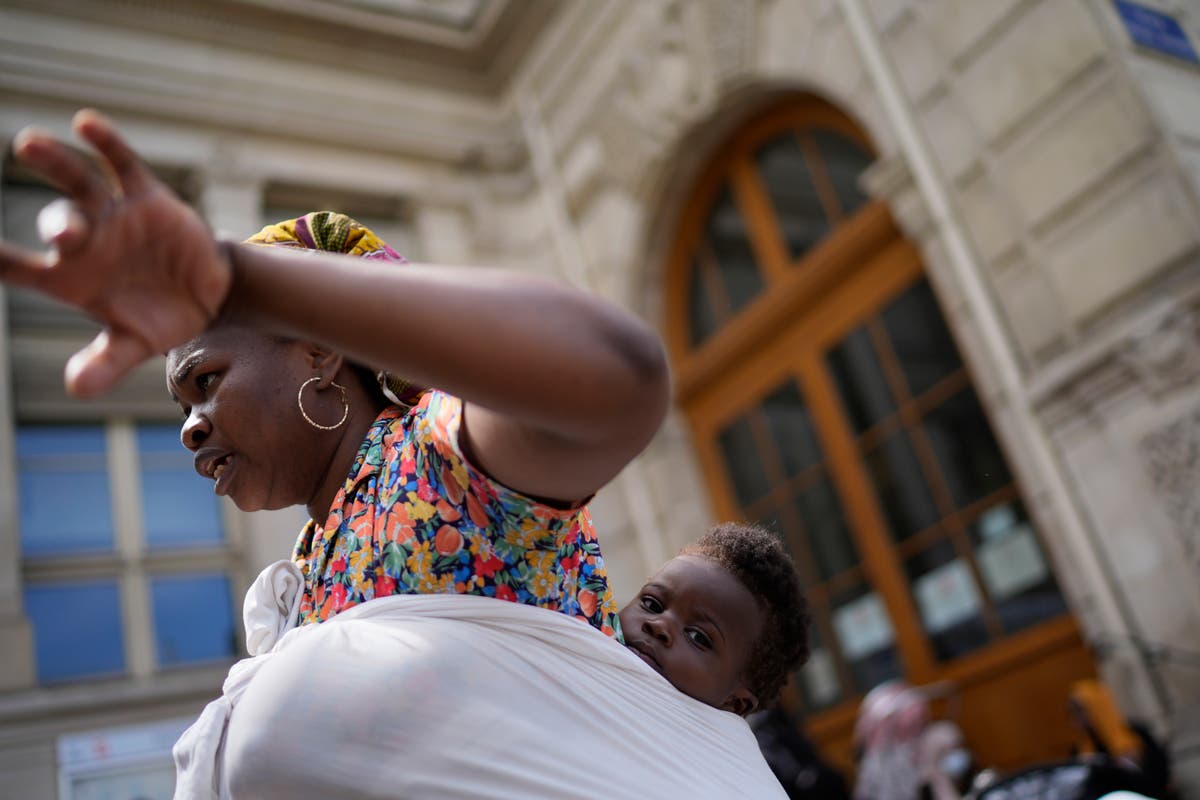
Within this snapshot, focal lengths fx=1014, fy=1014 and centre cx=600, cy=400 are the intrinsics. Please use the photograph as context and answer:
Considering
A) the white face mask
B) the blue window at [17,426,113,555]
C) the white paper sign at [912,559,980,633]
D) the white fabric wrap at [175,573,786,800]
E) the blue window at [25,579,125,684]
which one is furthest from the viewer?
the blue window at [17,426,113,555]

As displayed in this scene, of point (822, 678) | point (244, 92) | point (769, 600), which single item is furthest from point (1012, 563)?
point (244, 92)

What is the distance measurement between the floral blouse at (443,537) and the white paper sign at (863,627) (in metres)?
5.18

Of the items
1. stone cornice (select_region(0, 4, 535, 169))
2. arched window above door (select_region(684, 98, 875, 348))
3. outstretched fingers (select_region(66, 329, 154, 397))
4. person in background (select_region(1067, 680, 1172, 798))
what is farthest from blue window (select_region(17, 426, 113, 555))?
outstretched fingers (select_region(66, 329, 154, 397))

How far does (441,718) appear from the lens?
2.92 feet

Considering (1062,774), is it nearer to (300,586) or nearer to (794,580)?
(794,580)

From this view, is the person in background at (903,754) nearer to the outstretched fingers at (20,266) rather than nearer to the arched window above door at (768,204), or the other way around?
the arched window above door at (768,204)

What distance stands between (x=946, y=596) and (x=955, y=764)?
1131 millimetres

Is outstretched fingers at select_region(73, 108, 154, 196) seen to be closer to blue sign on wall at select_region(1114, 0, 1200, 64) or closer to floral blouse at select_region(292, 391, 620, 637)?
floral blouse at select_region(292, 391, 620, 637)

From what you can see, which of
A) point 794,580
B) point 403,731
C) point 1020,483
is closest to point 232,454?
point 403,731

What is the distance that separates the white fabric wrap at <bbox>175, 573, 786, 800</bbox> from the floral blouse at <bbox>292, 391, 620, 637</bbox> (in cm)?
4

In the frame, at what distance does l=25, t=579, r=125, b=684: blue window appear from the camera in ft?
19.0

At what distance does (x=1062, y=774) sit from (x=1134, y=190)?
107 inches

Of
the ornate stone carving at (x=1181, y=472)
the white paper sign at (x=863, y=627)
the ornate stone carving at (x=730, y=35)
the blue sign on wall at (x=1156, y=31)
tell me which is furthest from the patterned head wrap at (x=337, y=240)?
the ornate stone carving at (x=730, y=35)

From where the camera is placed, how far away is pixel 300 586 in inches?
47.3
